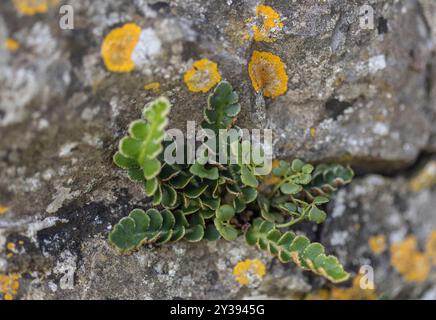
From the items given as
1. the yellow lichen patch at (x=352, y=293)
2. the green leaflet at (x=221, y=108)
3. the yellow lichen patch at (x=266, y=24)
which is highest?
the yellow lichen patch at (x=266, y=24)

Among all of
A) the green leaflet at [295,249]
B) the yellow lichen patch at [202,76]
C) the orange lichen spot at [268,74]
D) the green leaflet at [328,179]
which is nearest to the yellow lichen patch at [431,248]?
the green leaflet at [328,179]

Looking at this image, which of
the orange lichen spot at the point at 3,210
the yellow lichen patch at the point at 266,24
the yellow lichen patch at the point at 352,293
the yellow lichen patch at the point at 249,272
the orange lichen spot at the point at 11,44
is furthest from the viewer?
the yellow lichen patch at the point at 352,293

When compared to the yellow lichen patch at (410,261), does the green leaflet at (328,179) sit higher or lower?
higher

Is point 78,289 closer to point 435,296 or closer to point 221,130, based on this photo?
point 221,130

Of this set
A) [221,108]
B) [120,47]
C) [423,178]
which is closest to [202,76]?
[221,108]

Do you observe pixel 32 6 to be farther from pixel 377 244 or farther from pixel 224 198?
pixel 377 244

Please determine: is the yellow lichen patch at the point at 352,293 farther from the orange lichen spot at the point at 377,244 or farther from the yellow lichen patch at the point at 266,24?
the yellow lichen patch at the point at 266,24

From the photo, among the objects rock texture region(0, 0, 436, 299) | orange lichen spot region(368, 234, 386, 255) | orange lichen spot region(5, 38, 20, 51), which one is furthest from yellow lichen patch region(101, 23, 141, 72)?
orange lichen spot region(368, 234, 386, 255)

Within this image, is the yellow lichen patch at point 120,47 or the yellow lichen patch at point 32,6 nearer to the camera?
the yellow lichen patch at point 32,6

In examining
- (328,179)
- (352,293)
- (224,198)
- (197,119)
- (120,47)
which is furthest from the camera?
(352,293)
